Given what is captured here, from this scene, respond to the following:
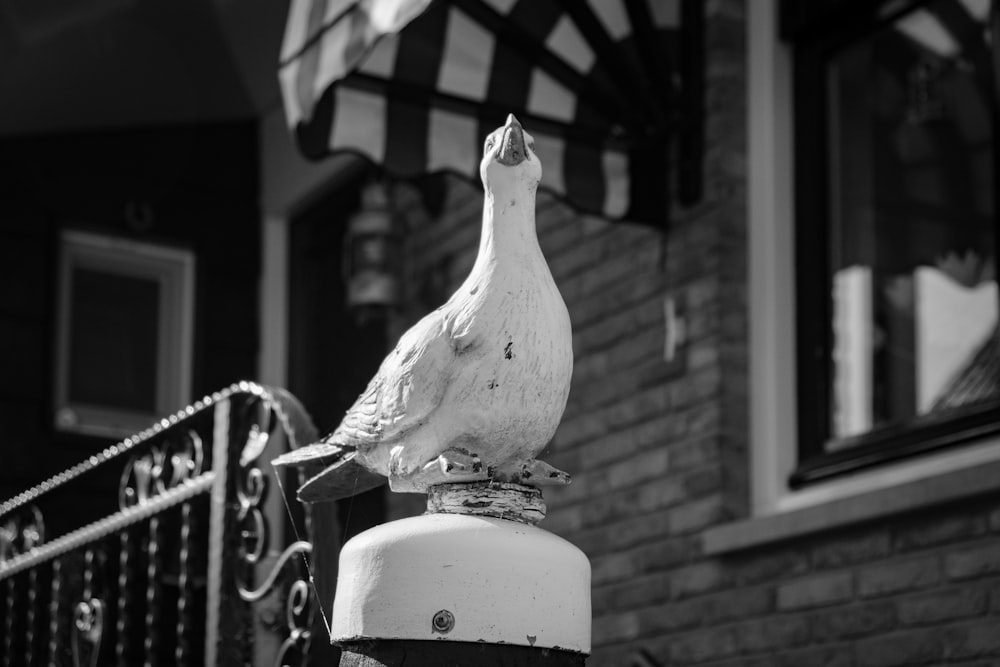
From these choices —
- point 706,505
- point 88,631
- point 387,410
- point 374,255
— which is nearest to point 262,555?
point 88,631

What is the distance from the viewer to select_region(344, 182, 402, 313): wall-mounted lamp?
767 cm

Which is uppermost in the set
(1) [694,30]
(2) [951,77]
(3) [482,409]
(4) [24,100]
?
(4) [24,100]

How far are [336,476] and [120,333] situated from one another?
620 cm

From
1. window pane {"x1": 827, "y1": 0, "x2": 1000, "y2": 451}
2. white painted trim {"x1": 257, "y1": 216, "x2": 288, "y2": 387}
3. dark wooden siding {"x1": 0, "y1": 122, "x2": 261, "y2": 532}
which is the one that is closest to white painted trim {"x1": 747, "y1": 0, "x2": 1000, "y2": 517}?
window pane {"x1": 827, "y1": 0, "x2": 1000, "y2": 451}

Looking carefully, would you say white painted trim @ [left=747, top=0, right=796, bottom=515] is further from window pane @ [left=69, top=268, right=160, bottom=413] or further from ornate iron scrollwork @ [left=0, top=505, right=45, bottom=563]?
window pane @ [left=69, top=268, right=160, bottom=413]

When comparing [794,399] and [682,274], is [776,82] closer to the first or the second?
[682,274]

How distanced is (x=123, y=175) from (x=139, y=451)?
195 inches

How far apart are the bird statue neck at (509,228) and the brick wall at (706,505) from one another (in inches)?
100

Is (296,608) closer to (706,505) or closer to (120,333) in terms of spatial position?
(706,505)

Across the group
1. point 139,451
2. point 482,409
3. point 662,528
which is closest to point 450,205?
point 662,528

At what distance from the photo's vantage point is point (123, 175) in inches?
340

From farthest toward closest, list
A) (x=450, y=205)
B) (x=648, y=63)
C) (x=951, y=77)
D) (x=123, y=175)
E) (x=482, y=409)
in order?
1. (x=123, y=175)
2. (x=450, y=205)
3. (x=648, y=63)
4. (x=951, y=77)
5. (x=482, y=409)

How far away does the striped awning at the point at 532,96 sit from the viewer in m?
5.51

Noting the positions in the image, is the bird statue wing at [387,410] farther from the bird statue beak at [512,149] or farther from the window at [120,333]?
the window at [120,333]
